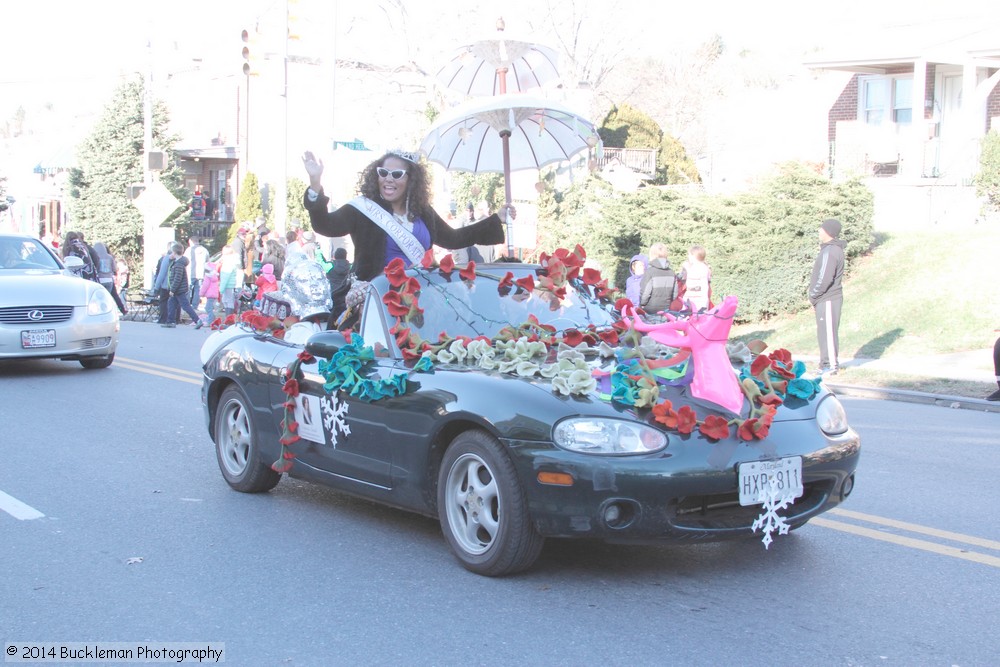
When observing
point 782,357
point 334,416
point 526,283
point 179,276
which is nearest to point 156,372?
Result: point 334,416

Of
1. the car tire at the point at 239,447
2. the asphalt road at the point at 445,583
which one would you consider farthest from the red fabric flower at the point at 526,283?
the car tire at the point at 239,447

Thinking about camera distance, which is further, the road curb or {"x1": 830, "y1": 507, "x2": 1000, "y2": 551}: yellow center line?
the road curb

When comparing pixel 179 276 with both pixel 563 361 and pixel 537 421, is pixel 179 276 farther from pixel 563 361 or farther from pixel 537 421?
pixel 537 421

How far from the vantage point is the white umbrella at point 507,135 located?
8633 mm

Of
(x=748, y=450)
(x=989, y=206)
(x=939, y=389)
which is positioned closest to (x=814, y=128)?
(x=989, y=206)

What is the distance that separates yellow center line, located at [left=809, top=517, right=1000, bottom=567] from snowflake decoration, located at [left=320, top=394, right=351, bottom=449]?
2622mm

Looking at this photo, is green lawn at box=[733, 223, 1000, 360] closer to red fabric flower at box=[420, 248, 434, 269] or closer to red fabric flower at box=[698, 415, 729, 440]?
red fabric flower at box=[420, 248, 434, 269]

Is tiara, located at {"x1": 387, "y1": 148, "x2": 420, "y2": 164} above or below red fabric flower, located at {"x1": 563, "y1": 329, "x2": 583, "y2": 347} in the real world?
above

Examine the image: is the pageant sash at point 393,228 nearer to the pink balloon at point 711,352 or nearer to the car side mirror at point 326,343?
the car side mirror at point 326,343

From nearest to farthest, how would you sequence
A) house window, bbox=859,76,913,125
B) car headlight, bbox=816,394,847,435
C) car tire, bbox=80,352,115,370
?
car headlight, bbox=816,394,847,435, car tire, bbox=80,352,115,370, house window, bbox=859,76,913,125

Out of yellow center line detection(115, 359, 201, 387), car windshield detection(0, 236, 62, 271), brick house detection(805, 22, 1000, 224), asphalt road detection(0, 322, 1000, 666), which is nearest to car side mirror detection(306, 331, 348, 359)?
asphalt road detection(0, 322, 1000, 666)

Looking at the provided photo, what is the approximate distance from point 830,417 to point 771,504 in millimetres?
738

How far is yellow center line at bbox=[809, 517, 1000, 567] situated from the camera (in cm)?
554

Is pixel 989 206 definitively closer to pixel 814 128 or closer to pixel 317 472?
pixel 814 128
